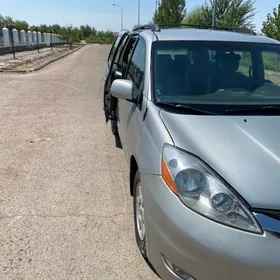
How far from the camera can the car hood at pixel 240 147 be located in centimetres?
177

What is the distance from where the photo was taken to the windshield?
2797mm

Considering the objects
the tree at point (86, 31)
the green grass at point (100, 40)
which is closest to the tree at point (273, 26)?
the green grass at point (100, 40)

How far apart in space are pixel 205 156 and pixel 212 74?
1.33 m

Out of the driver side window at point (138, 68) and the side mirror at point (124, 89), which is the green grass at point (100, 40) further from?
the side mirror at point (124, 89)

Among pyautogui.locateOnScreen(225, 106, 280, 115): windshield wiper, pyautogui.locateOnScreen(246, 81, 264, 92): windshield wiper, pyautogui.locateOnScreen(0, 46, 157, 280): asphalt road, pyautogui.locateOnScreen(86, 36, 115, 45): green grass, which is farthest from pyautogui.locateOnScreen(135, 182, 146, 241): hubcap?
pyautogui.locateOnScreen(86, 36, 115, 45): green grass

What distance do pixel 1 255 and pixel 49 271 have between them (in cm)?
46

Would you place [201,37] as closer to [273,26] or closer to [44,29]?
[273,26]

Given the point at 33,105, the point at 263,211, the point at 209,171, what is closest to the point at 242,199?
the point at 263,211

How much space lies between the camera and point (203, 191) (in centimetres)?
187

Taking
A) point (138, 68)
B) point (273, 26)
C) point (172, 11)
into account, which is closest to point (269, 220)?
point (138, 68)

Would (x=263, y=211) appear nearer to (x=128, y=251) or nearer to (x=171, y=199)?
(x=171, y=199)

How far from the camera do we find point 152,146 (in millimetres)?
2293

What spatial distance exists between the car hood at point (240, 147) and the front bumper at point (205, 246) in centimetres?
22

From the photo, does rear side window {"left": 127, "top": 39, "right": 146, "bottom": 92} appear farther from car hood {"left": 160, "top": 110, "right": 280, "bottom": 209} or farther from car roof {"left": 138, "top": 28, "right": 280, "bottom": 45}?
→ car hood {"left": 160, "top": 110, "right": 280, "bottom": 209}
